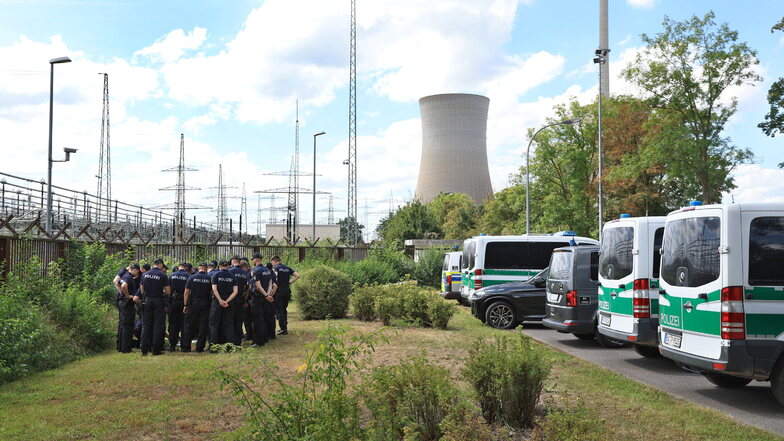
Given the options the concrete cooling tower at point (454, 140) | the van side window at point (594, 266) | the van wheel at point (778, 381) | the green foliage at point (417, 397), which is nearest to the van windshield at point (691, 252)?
the van wheel at point (778, 381)

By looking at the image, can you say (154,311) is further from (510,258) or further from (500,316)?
(510,258)

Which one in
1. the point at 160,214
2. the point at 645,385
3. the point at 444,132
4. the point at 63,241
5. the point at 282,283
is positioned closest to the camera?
the point at 645,385

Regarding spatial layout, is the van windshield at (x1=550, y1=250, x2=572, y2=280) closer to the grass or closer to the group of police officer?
the grass

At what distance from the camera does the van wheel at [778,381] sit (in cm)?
745

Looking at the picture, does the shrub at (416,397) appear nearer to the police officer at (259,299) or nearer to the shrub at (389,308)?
the police officer at (259,299)

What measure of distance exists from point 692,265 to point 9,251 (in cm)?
1248

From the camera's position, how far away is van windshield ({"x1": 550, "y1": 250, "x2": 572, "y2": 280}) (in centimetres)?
1296

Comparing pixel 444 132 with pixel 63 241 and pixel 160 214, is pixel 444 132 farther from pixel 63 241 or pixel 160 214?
pixel 63 241

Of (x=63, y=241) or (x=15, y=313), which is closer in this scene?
(x=15, y=313)

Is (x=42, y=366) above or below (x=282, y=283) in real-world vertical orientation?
below

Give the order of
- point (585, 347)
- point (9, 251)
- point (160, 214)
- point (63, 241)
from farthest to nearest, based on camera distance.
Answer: point (160, 214) < point (63, 241) < point (9, 251) < point (585, 347)

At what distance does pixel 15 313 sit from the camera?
10.7m

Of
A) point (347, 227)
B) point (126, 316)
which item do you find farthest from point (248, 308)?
point (347, 227)

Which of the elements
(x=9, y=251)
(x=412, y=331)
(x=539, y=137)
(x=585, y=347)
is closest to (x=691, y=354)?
(x=585, y=347)
